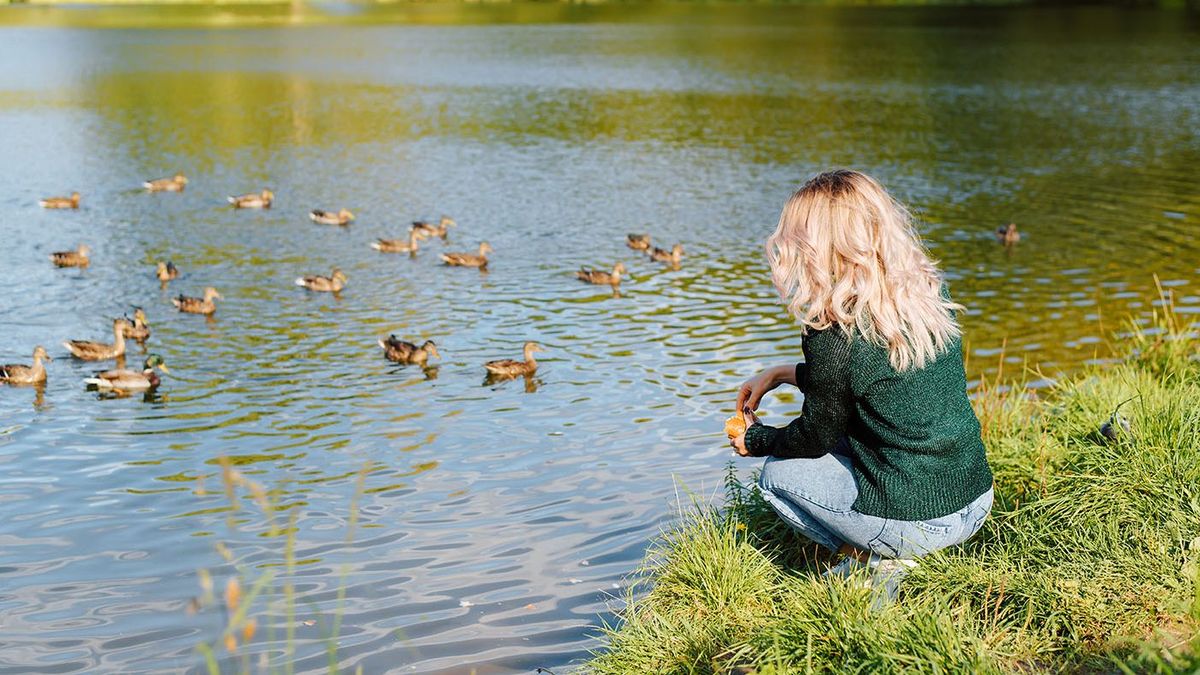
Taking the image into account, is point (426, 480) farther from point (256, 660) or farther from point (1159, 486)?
point (1159, 486)

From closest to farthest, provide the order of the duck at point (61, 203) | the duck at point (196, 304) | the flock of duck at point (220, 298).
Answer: the flock of duck at point (220, 298) → the duck at point (196, 304) → the duck at point (61, 203)

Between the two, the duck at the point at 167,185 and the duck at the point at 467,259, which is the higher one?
the duck at the point at 167,185

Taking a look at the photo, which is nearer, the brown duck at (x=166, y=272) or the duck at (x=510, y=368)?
the duck at (x=510, y=368)

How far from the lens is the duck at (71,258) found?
17.1 meters

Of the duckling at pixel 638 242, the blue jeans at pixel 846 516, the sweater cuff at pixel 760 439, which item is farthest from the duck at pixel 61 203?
the blue jeans at pixel 846 516

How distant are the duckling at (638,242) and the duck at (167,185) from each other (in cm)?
953

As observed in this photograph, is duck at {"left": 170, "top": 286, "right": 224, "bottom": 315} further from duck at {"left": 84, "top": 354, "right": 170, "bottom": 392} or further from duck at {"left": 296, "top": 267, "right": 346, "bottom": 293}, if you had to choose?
duck at {"left": 84, "top": 354, "right": 170, "bottom": 392}

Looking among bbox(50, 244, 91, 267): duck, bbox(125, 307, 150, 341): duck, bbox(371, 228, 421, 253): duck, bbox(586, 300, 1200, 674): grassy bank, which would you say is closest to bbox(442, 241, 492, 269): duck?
bbox(371, 228, 421, 253): duck

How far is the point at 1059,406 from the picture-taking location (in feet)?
27.7

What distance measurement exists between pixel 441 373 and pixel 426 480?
309 centimetres

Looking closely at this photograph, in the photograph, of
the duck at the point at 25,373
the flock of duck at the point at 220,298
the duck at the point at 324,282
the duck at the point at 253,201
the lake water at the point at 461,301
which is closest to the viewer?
the lake water at the point at 461,301

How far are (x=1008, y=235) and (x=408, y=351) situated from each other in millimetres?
9749

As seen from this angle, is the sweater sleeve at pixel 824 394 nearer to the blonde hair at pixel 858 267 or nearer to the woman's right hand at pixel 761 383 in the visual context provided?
the blonde hair at pixel 858 267

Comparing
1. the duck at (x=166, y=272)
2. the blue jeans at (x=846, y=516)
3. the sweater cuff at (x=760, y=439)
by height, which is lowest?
the duck at (x=166, y=272)
